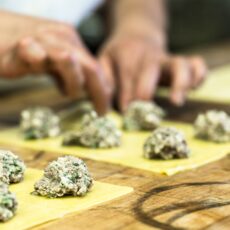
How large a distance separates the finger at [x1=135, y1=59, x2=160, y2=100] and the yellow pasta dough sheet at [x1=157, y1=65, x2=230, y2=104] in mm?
99

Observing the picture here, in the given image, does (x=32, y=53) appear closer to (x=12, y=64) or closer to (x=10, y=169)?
(x=12, y=64)

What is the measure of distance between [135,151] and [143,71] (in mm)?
435

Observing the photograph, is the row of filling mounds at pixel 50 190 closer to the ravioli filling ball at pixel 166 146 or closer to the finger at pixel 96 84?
the ravioli filling ball at pixel 166 146

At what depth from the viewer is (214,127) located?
1.02 meters

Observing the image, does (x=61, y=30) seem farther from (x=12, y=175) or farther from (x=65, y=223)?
(x=65, y=223)

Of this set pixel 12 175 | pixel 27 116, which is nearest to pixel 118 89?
pixel 27 116

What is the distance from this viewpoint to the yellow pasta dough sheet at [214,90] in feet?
4.54

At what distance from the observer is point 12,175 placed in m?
0.79

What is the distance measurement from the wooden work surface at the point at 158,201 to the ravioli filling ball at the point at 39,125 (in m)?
0.08

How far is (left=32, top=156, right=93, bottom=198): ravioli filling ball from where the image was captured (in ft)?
2.41

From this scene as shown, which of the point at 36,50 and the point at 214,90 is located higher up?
the point at 36,50

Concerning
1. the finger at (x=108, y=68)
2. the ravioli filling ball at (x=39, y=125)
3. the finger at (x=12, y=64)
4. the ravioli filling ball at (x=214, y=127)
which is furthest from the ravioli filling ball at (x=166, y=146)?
the finger at (x=108, y=68)

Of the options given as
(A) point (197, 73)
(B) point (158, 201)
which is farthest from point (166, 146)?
(A) point (197, 73)

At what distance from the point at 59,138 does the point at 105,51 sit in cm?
43
